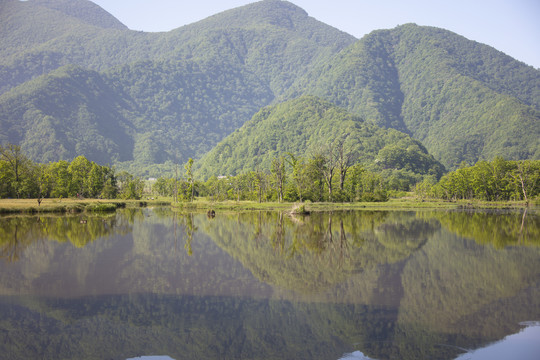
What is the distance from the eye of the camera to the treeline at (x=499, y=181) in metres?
91.6

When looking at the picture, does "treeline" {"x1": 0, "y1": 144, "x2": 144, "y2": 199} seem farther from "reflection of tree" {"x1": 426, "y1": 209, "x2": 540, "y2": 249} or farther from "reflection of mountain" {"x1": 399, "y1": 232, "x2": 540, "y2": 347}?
"reflection of mountain" {"x1": 399, "y1": 232, "x2": 540, "y2": 347}

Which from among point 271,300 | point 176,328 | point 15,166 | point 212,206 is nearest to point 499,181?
point 212,206

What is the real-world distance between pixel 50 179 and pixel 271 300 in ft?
288

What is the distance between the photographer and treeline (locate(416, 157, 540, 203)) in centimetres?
9162

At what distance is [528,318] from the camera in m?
15.5

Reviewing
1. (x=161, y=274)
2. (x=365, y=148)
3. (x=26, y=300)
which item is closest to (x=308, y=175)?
(x=161, y=274)

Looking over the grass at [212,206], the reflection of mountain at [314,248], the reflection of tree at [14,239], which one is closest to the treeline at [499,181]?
the grass at [212,206]

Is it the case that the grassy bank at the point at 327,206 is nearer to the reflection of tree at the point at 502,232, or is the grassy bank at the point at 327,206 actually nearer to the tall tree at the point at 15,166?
the reflection of tree at the point at 502,232

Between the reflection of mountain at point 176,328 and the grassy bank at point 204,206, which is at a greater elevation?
the reflection of mountain at point 176,328

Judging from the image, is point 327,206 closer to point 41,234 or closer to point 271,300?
point 41,234

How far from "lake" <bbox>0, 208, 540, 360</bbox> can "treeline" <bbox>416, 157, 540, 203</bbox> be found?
6814cm

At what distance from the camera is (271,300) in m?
17.6

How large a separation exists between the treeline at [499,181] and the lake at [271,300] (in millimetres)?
68137

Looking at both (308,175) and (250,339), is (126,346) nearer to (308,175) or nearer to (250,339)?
(250,339)
